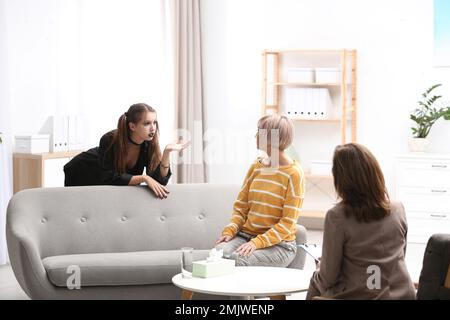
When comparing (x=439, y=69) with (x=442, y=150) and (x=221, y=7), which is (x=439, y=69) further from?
(x=221, y=7)

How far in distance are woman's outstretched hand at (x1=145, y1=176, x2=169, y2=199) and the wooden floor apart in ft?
3.34

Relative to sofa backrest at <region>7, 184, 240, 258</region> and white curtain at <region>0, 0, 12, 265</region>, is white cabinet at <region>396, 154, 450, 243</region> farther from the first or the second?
white curtain at <region>0, 0, 12, 265</region>

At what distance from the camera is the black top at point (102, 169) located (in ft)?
15.0

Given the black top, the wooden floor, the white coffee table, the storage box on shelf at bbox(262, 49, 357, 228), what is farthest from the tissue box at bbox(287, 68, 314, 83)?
the white coffee table

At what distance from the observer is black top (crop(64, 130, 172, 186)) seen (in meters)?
4.58

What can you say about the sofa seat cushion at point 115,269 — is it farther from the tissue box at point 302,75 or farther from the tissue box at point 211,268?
the tissue box at point 302,75

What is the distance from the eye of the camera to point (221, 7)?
306 inches

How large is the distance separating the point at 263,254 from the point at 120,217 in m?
1.01

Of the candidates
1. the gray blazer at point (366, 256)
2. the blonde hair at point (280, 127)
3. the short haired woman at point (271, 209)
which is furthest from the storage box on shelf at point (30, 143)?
the gray blazer at point (366, 256)

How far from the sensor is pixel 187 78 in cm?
763
